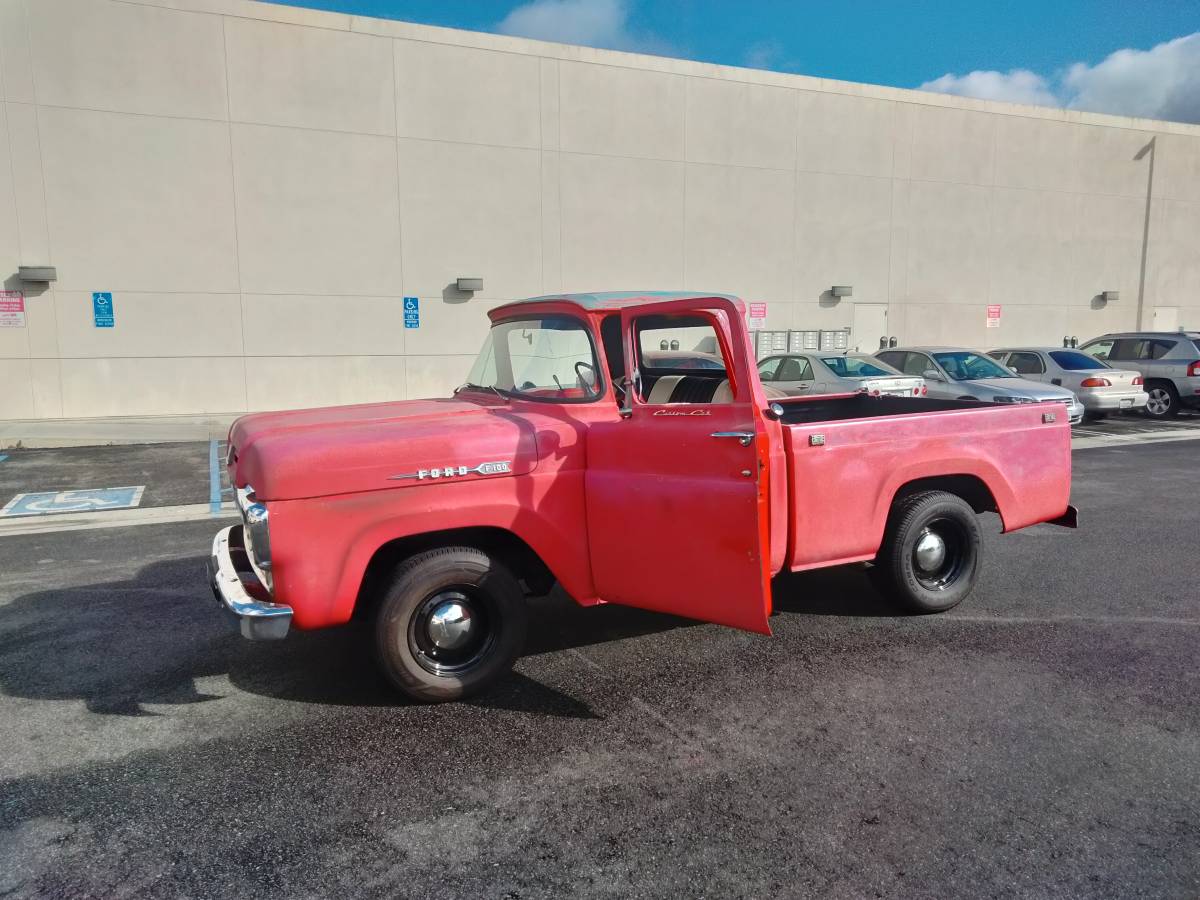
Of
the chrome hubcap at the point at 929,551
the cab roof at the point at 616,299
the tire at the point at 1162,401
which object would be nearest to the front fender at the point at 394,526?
the cab roof at the point at 616,299

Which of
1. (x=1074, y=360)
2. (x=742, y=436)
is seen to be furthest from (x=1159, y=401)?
(x=742, y=436)

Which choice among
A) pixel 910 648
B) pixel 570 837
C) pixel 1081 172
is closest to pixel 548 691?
pixel 570 837

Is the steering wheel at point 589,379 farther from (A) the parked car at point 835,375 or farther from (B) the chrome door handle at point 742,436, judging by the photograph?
(A) the parked car at point 835,375

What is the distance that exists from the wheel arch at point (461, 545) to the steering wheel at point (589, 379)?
885 millimetres

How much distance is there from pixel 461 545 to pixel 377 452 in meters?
0.66

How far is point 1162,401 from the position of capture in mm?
16219

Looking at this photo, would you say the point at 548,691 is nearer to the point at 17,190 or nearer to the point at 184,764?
the point at 184,764

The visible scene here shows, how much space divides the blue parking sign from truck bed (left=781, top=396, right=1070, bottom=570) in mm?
13629

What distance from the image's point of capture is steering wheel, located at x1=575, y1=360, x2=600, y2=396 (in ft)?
14.4

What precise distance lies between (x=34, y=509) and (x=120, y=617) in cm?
452

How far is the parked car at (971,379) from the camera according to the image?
12.5 m

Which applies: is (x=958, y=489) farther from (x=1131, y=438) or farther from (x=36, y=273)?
(x=36, y=273)

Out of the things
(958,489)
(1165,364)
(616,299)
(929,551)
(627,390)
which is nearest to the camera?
(627,390)

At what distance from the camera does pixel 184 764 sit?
3.45 m
